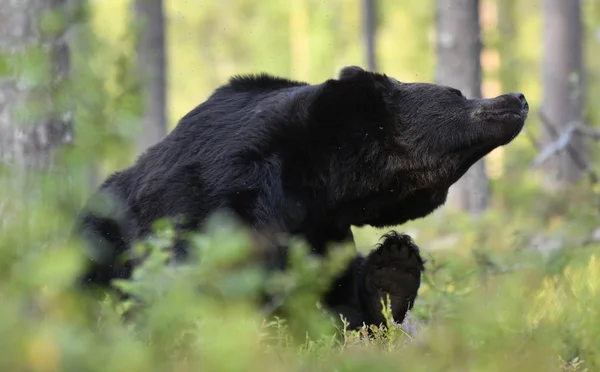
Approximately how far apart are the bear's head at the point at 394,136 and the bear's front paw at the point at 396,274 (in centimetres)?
20

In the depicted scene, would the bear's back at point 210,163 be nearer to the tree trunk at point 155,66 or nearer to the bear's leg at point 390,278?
the bear's leg at point 390,278

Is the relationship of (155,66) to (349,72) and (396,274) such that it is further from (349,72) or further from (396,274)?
(396,274)

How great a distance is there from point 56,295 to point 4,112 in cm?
322

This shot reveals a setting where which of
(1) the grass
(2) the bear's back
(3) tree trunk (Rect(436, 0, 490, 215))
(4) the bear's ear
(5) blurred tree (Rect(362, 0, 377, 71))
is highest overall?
(5) blurred tree (Rect(362, 0, 377, 71))

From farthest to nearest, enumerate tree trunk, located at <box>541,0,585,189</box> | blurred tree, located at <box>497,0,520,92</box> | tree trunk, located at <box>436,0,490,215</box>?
blurred tree, located at <box>497,0,520,92</box> → tree trunk, located at <box>541,0,585,189</box> → tree trunk, located at <box>436,0,490,215</box>

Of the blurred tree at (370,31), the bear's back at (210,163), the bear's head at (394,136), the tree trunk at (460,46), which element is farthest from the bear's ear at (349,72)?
the blurred tree at (370,31)

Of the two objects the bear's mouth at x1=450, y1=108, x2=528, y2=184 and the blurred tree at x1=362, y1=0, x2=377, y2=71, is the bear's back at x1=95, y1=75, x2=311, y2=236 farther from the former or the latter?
the blurred tree at x1=362, y1=0, x2=377, y2=71

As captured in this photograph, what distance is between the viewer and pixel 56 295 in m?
2.02

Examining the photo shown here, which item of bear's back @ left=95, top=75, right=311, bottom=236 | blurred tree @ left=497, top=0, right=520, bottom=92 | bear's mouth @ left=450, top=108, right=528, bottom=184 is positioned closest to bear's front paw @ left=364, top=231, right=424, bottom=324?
bear's mouth @ left=450, top=108, right=528, bottom=184

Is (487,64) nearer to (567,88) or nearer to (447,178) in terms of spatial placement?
(567,88)

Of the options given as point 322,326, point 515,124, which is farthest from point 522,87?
point 322,326

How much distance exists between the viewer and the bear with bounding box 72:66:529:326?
440 cm

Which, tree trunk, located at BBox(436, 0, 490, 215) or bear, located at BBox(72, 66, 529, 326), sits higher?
tree trunk, located at BBox(436, 0, 490, 215)

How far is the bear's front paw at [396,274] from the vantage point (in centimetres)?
489
